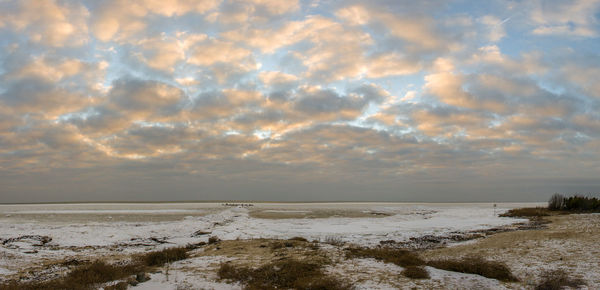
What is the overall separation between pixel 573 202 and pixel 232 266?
1822 inches

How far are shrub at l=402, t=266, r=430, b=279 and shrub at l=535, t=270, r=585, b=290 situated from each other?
115 inches

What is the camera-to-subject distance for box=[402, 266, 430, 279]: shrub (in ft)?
33.8

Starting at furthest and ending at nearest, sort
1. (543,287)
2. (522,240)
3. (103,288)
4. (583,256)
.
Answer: (522,240) < (583,256) < (103,288) < (543,287)

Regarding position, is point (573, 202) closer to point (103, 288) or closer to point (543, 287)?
point (543, 287)

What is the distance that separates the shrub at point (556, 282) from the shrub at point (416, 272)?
292 cm

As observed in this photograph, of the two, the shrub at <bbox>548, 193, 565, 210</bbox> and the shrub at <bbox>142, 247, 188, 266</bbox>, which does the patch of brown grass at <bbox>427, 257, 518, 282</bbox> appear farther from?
the shrub at <bbox>548, 193, 565, 210</bbox>

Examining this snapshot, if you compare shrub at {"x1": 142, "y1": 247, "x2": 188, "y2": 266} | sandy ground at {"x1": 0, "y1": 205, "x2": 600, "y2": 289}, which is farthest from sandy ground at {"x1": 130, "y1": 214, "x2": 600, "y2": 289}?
shrub at {"x1": 142, "y1": 247, "x2": 188, "y2": 266}

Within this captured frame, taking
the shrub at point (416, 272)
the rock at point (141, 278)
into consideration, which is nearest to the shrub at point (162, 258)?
the rock at point (141, 278)

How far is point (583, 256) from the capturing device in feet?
42.9

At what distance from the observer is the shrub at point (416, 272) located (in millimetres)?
10289

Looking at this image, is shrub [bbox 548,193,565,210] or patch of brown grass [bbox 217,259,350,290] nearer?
patch of brown grass [bbox 217,259,350,290]

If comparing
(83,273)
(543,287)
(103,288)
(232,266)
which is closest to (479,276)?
(543,287)

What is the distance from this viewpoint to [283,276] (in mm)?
10836

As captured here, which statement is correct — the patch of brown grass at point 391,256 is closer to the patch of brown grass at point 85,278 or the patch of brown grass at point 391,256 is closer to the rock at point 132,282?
the rock at point 132,282
